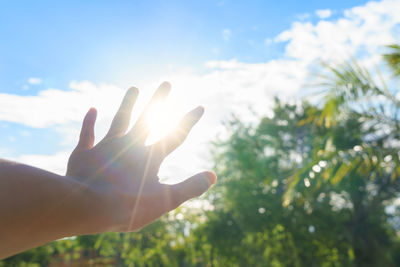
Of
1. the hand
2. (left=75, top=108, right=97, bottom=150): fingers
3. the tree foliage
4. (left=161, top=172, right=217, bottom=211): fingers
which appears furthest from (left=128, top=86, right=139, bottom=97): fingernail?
the tree foliage

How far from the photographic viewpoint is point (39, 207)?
95cm

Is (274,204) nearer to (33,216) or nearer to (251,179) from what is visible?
(251,179)

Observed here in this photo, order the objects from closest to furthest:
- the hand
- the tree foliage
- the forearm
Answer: the forearm → the hand → the tree foliage

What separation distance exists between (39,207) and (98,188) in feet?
0.68

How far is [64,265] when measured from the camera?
2439 centimetres

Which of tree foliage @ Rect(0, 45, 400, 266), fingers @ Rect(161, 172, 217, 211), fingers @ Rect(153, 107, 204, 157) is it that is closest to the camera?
fingers @ Rect(161, 172, 217, 211)

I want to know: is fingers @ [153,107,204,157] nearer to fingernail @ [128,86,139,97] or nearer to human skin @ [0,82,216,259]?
human skin @ [0,82,216,259]

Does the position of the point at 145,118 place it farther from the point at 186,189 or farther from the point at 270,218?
the point at 270,218

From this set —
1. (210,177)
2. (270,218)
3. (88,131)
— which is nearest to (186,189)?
(210,177)

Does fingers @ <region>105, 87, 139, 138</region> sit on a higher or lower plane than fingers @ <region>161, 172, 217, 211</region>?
higher

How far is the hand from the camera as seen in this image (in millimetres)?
1150

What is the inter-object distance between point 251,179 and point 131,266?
9.37 meters

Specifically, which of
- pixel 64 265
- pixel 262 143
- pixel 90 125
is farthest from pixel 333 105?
pixel 64 265

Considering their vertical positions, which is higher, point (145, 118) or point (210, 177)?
point (145, 118)
